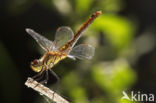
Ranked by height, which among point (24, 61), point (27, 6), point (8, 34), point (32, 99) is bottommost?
point (32, 99)

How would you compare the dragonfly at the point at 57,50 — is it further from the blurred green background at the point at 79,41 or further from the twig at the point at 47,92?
the blurred green background at the point at 79,41

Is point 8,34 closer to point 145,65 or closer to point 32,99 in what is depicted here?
point 32,99

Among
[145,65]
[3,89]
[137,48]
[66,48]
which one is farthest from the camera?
[145,65]

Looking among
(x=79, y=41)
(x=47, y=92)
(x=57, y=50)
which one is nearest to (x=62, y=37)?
(x=57, y=50)

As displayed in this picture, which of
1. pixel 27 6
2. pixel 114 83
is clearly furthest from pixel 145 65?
pixel 27 6

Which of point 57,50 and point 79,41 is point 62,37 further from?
point 79,41

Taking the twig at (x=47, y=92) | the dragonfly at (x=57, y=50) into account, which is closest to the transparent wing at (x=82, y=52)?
the dragonfly at (x=57, y=50)
